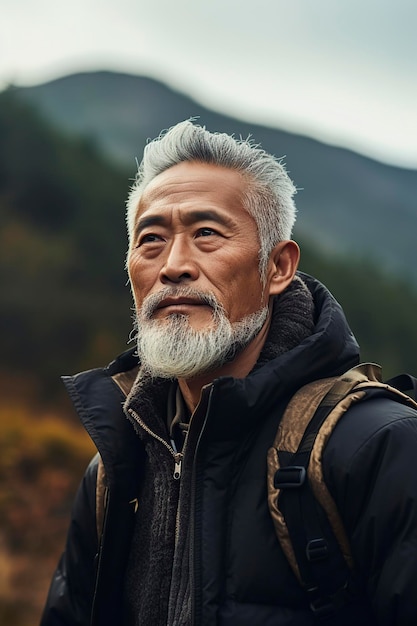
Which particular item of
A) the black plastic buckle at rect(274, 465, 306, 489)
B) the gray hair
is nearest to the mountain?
the gray hair

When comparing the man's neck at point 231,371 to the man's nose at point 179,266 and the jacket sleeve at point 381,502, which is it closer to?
the man's nose at point 179,266

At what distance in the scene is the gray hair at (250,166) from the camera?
309cm

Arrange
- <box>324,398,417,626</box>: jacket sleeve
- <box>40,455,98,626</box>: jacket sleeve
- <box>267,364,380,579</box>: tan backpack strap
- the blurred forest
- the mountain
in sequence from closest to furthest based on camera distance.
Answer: <box>324,398,417,626</box>: jacket sleeve < <box>267,364,380,579</box>: tan backpack strap < <box>40,455,98,626</box>: jacket sleeve < the blurred forest < the mountain

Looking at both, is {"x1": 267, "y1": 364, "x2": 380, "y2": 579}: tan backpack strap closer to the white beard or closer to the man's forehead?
the white beard

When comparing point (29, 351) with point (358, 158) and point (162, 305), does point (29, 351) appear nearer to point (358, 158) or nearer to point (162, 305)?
point (162, 305)

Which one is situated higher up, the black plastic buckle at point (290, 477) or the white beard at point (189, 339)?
the white beard at point (189, 339)

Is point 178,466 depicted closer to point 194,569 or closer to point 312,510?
point 194,569

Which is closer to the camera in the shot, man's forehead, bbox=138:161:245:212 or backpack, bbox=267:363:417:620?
backpack, bbox=267:363:417:620

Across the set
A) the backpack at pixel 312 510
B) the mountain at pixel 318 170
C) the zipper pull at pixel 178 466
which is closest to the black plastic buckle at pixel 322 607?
the backpack at pixel 312 510

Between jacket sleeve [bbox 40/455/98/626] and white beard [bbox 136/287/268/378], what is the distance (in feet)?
2.03

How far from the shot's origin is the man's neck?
3018mm

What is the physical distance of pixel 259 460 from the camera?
2.51 meters

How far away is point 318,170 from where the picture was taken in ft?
160

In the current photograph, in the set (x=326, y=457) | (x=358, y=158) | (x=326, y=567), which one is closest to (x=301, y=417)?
(x=326, y=457)
